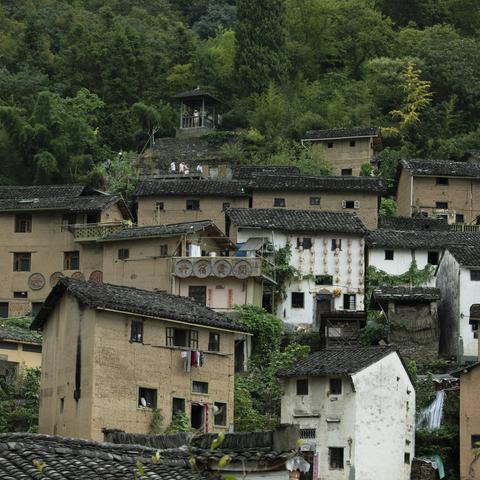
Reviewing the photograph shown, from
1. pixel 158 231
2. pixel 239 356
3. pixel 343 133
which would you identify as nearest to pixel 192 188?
pixel 158 231

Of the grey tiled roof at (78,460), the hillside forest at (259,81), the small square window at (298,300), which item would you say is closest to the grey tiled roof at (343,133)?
the hillside forest at (259,81)

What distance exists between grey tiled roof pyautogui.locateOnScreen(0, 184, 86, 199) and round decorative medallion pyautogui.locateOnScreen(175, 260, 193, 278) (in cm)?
1007

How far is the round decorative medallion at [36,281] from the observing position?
2485 inches

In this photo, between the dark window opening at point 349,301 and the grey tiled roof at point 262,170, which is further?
the grey tiled roof at point 262,170

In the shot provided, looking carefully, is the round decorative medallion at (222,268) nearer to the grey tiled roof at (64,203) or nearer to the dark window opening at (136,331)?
the grey tiled roof at (64,203)

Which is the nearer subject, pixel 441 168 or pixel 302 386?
pixel 302 386

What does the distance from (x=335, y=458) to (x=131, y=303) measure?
8.28 meters

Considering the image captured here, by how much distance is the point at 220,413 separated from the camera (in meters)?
42.6

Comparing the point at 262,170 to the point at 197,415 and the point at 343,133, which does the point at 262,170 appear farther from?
the point at 197,415

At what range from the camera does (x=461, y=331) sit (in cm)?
5422

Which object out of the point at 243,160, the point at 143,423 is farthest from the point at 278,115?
the point at 143,423

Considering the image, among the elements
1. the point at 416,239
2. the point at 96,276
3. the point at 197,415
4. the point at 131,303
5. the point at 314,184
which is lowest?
the point at 197,415

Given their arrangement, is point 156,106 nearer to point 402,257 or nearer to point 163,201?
point 163,201

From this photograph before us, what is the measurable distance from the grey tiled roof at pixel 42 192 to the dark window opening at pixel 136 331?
1016 inches
